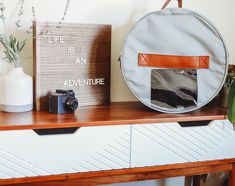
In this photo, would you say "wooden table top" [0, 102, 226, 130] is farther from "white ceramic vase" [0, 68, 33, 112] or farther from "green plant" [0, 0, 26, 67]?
"green plant" [0, 0, 26, 67]

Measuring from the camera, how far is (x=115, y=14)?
4.04ft

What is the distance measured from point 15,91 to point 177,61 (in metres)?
0.58

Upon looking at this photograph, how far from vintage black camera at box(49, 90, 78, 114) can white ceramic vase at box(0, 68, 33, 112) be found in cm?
8

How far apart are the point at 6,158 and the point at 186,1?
96cm

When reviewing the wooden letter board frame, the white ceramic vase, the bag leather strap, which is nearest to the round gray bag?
the bag leather strap

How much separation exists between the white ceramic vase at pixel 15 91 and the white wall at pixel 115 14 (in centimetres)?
13

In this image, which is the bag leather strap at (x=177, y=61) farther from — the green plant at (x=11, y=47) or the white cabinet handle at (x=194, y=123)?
the green plant at (x=11, y=47)

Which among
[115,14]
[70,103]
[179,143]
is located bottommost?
[179,143]

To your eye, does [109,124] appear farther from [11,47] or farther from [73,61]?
[11,47]

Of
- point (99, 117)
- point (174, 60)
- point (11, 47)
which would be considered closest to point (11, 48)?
point (11, 47)

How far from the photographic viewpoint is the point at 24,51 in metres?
1.14

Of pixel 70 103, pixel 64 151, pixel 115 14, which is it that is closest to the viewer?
pixel 64 151

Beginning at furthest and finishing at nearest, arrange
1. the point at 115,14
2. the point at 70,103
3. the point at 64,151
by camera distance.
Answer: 1. the point at 115,14
2. the point at 70,103
3. the point at 64,151

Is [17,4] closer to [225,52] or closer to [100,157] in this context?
[100,157]
